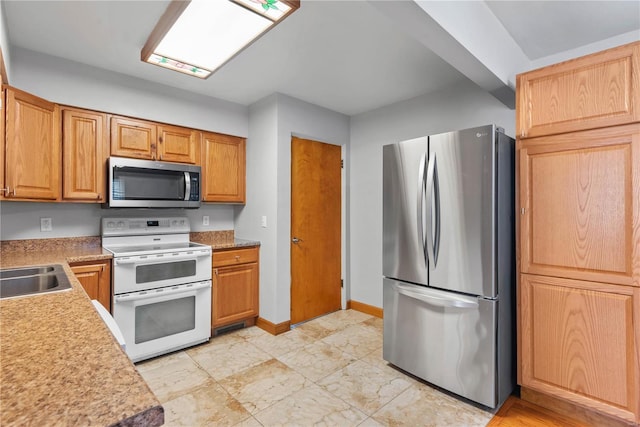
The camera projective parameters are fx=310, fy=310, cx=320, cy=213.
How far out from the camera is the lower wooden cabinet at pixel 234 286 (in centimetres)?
296

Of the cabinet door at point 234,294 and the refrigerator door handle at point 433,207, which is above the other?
the refrigerator door handle at point 433,207

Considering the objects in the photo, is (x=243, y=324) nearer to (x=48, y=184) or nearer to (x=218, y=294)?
(x=218, y=294)

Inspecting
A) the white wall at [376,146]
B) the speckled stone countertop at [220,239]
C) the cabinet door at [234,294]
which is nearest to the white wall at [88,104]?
the speckled stone countertop at [220,239]

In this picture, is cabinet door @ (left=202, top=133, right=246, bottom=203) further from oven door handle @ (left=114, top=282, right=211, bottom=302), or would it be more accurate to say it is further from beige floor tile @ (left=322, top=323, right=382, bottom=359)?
beige floor tile @ (left=322, top=323, right=382, bottom=359)

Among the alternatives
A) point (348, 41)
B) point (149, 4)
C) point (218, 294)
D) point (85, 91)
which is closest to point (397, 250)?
point (348, 41)

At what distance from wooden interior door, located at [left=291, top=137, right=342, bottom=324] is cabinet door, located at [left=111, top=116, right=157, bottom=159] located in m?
1.34

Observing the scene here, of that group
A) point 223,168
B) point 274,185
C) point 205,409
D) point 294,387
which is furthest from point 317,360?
point 223,168

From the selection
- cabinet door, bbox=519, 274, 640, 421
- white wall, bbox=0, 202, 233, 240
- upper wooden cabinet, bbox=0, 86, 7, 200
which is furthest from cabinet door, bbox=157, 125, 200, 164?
cabinet door, bbox=519, 274, 640, 421

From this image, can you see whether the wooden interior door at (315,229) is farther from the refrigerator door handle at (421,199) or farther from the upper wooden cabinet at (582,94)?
the upper wooden cabinet at (582,94)

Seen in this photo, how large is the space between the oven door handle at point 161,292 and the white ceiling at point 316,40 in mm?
1846

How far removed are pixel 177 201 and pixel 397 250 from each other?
205 cm

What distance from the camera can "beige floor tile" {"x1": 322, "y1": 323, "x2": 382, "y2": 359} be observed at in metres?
2.75

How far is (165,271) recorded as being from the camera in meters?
2.60

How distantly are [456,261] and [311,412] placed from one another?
1.33 metres
